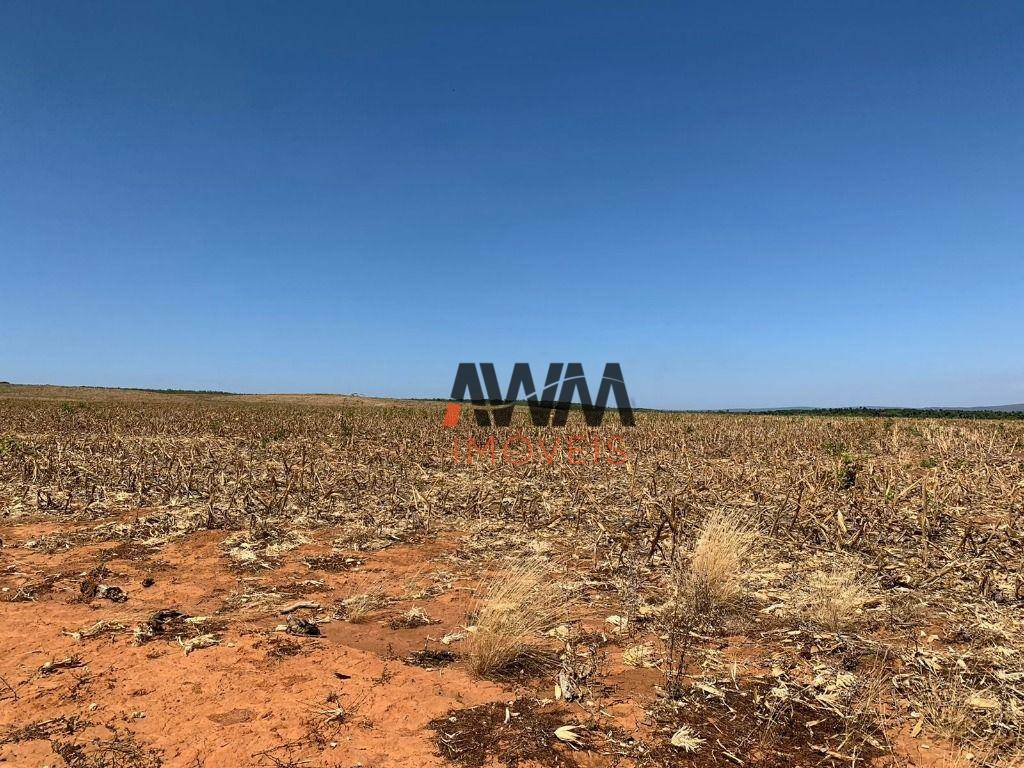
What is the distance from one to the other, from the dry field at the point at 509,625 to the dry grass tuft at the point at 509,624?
0.03 m

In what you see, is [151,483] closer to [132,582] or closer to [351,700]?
[132,582]

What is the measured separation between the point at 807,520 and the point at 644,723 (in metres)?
5.36

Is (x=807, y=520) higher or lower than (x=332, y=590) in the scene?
higher

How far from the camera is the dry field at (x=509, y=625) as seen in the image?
3.10 meters

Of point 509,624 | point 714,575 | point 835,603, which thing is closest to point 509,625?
point 509,624

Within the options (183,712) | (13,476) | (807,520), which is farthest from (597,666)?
(13,476)

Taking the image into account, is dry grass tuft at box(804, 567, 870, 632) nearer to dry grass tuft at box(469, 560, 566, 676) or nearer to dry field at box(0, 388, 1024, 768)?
dry field at box(0, 388, 1024, 768)

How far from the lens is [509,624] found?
401 centimetres

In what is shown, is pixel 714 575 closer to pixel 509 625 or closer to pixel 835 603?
pixel 835 603

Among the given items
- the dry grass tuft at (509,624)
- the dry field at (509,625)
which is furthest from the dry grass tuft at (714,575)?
the dry grass tuft at (509,624)

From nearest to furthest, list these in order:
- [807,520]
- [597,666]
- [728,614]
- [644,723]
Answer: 1. [644,723]
2. [597,666]
3. [728,614]
4. [807,520]

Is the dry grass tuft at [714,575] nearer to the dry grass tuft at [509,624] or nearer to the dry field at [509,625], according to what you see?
the dry field at [509,625]

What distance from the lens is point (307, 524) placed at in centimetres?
823

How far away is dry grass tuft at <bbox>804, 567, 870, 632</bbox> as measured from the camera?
14.9ft
